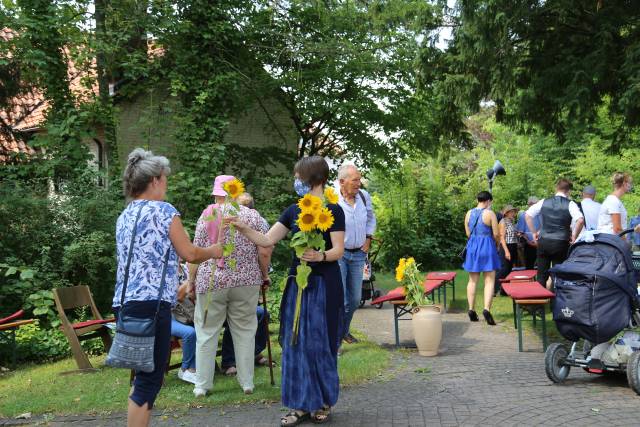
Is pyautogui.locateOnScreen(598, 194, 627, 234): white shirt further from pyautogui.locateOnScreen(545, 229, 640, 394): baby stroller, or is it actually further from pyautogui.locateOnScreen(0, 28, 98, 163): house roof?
pyautogui.locateOnScreen(0, 28, 98, 163): house roof

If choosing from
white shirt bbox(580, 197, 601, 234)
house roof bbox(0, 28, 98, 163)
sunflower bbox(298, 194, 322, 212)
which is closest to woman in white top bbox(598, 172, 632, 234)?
white shirt bbox(580, 197, 601, 234)

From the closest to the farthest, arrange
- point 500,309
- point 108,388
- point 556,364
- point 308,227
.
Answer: point 308,227 < point 556,364 < point 108,388 < point 500,309

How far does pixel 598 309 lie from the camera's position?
5922 millimetres

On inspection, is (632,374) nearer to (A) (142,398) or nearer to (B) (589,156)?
(A) (142,398)

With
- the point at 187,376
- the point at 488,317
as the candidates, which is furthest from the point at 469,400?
the point at 488,317

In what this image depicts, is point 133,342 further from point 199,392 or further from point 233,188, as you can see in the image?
point 199,392

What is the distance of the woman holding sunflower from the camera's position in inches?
199

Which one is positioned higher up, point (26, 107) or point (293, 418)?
point (26, 107)

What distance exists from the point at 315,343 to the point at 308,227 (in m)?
0.92

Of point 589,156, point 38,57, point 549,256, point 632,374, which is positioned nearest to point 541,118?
point 549,256

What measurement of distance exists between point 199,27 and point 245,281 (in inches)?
366

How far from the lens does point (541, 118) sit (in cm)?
1342

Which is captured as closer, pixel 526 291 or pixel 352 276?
pixel 352 276

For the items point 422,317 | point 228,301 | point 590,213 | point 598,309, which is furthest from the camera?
point 590,213
